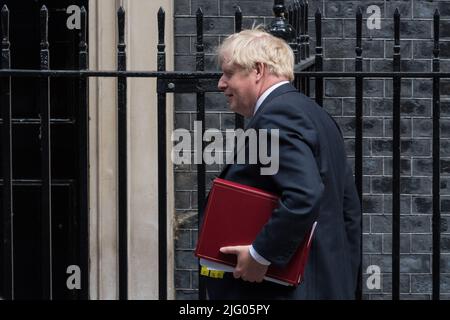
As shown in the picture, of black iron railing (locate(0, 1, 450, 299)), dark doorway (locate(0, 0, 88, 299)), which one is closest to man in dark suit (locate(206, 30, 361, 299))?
black iron railing (locate(0, 1, 450, 299))

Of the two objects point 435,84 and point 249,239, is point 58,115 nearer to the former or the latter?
point 435,84

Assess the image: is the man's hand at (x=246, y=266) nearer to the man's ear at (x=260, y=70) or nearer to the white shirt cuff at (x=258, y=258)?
the white shirt cuff at (x=258, y=258)

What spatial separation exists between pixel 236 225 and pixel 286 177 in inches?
9.8

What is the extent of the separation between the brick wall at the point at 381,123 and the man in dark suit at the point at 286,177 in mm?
2477

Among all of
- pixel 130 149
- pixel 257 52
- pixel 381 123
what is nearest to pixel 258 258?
pixel 257 52

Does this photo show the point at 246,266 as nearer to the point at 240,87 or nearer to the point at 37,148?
the point at 240,87

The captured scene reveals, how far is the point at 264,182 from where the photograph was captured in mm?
3557

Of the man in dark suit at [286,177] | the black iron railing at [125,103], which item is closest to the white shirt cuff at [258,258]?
the man in dark suit at [286,177]

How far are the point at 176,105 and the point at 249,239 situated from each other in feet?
8.80

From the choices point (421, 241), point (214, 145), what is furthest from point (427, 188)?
point (214, 145)

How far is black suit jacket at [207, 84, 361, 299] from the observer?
A: 11.3 feet

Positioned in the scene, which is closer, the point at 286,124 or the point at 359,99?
the point at 286,124

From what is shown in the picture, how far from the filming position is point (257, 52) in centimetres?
361
